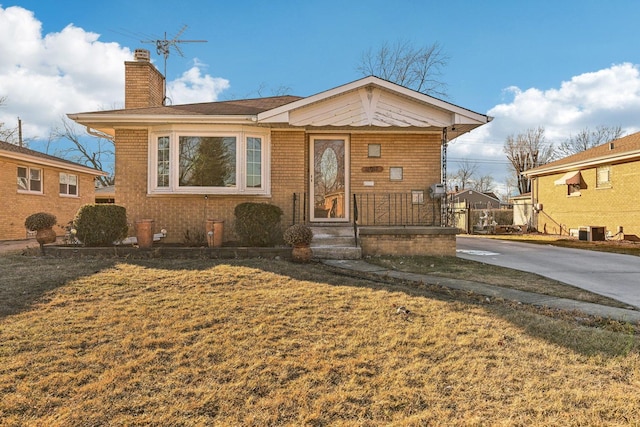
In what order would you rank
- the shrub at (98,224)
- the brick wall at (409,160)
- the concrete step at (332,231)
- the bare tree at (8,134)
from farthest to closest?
the bare tree at (8,134)
the brick wall at (409,160)
the concrete step at (332,231)
the shrub at (98,224)

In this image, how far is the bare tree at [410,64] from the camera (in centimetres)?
2133

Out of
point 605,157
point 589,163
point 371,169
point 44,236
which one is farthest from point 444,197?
point 589,163

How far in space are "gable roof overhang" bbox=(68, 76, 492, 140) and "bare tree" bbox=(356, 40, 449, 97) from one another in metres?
13.9

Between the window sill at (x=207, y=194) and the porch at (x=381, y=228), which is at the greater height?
the window sill at (x=207, y=194)

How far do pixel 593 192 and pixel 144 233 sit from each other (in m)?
18.2

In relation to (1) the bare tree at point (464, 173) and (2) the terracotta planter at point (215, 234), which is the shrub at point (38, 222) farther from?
(1) the bare tree at point (464, 173)

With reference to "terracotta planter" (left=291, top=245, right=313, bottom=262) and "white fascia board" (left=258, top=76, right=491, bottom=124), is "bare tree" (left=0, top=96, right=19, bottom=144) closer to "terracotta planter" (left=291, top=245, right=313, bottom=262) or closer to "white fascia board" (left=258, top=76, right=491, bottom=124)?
"white fascia board" (left=258, top=76, right=491, bottom=124)

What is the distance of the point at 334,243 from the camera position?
7.77 m

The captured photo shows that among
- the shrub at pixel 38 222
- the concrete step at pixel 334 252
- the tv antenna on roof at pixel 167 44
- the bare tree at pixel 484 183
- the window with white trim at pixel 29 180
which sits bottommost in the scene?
the concrete step at pixel 334 252

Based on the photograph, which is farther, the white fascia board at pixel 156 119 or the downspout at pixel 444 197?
the downspout at pixel 444 197

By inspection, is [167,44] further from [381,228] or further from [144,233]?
[381,228]

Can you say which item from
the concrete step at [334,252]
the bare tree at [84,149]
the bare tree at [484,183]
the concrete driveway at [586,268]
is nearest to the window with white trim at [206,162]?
the concrete step at [334,252]

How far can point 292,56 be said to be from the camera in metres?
18.8

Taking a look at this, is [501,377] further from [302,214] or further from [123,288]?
[302,214]
